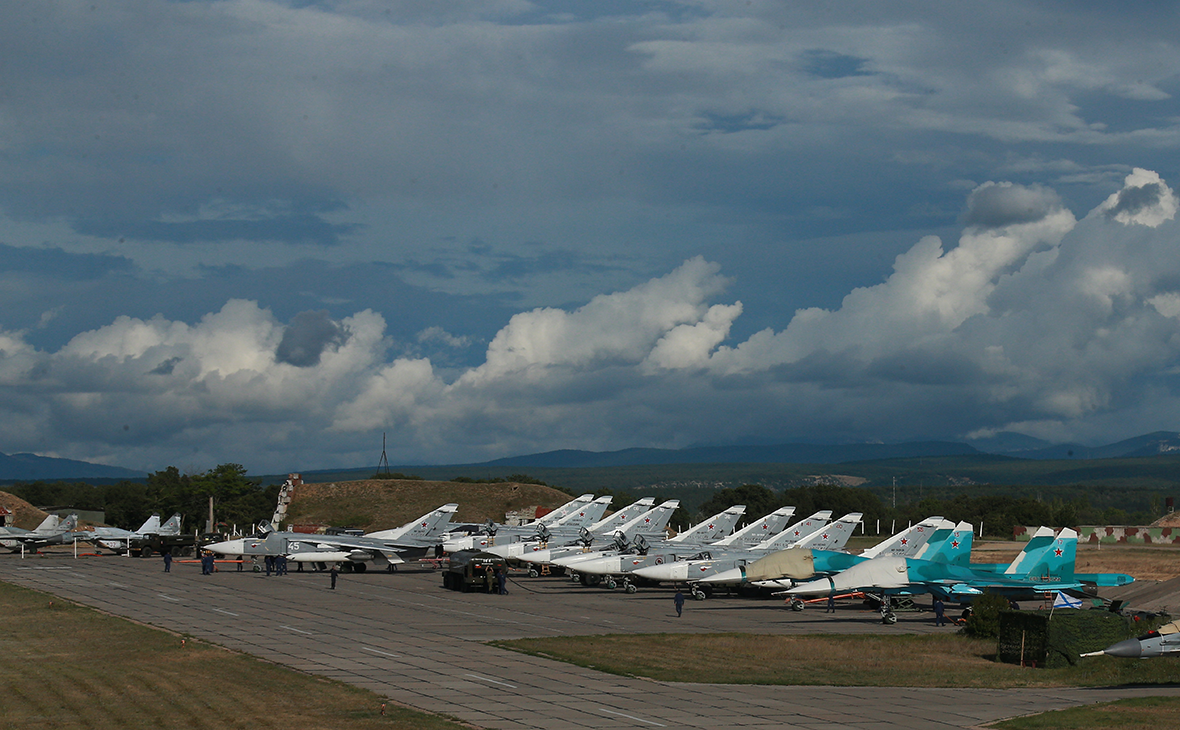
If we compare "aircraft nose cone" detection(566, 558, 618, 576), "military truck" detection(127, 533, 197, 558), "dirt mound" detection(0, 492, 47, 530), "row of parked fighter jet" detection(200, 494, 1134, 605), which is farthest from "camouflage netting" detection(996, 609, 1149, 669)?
"dirt mound" detection(0, 492, 47, 530)

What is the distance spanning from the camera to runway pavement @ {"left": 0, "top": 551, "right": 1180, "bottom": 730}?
27703 millimetres

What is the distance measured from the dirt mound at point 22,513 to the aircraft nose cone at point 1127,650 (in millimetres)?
126631

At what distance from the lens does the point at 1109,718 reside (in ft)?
88.8

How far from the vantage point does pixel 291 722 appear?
1007 inches

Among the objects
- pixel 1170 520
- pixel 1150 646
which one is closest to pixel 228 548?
pixel 1150 646

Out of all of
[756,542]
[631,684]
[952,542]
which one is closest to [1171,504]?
[756,542]

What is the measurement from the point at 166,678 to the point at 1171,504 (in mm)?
100709

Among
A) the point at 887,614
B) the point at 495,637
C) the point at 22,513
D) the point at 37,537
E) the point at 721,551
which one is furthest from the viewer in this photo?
the point at 22,513

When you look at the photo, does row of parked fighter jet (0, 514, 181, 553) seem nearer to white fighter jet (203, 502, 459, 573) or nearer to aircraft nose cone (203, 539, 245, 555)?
aircraft nose cone (203, 539, 245, 555)

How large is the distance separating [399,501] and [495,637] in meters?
90.1

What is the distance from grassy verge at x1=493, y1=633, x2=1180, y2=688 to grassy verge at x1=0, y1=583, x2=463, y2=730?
9005mm

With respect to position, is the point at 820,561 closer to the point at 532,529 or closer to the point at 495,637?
the point at 495,637

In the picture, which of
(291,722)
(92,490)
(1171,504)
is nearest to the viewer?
(291,722)

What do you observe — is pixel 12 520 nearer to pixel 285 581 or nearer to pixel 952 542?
pixel 285 581
